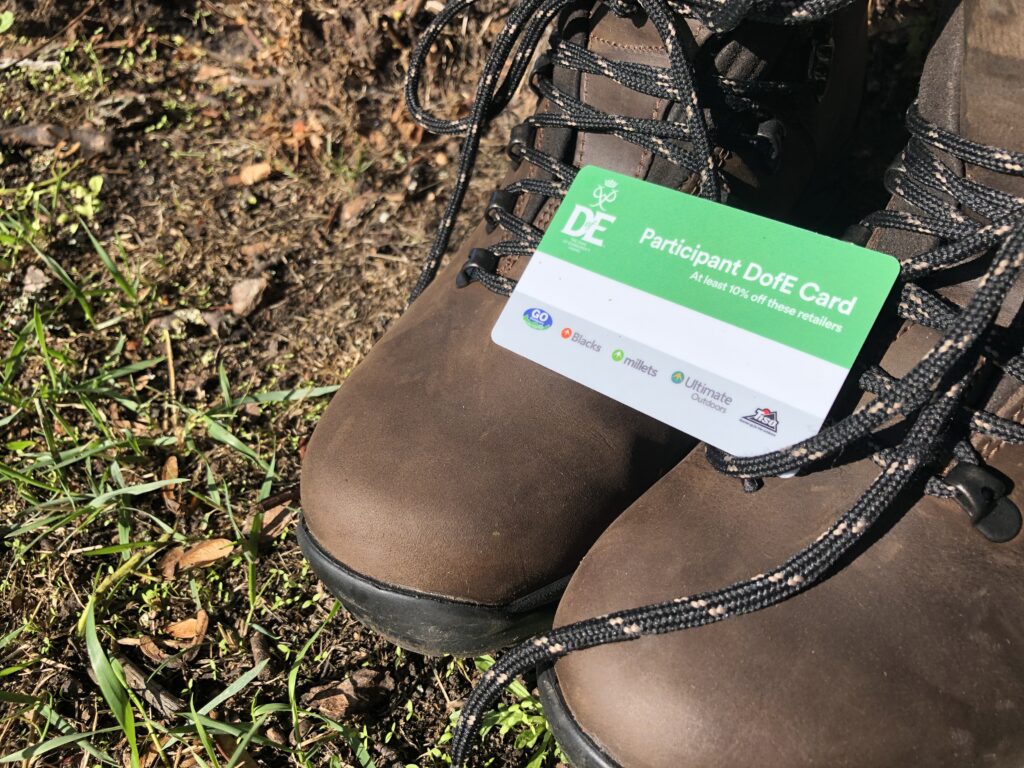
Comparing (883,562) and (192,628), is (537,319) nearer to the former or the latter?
(883,562)

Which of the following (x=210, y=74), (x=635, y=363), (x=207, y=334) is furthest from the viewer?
(x=210, y=74)

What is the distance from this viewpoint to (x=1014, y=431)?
943 mm

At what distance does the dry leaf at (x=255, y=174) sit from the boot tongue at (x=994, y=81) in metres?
1.51

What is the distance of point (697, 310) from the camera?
1.03 m

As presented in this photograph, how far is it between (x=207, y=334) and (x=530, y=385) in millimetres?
932

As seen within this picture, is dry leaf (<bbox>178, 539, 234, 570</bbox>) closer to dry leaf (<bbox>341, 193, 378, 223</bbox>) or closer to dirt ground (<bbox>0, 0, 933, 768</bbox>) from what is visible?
dirt ground (<bbox>0, 0, 933, 768</bbox>)

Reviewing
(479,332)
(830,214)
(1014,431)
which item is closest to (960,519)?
(1014,431)

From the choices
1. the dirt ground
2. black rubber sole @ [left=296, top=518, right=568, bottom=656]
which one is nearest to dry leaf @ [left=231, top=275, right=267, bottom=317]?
the dirt ground

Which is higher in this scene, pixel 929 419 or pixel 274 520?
pixel 929 419

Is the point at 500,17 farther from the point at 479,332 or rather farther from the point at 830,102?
the point at 479,332

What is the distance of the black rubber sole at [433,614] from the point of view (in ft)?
3.61

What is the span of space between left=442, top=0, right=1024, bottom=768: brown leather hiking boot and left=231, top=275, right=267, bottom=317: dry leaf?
3.48 feet

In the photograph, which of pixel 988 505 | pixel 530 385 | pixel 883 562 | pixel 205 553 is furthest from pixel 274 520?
pixel 988 505

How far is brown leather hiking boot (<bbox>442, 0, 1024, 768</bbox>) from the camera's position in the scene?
882mm
